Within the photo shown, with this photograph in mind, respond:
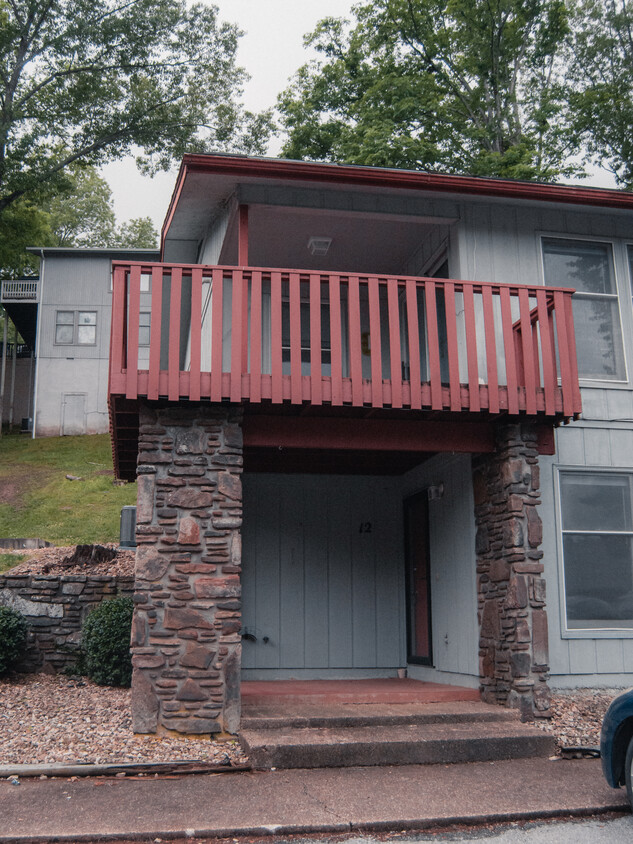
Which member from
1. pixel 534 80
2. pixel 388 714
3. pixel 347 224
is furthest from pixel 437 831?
pixel 534 80

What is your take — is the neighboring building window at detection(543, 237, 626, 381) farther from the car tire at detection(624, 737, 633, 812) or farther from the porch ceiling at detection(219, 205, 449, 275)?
the car tire at detection(624, 737, 633, 812)

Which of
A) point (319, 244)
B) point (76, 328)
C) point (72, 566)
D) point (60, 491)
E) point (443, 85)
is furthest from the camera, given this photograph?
point (76, 328)

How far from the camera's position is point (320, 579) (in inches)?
401

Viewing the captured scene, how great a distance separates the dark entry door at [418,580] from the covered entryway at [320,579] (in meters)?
0.17

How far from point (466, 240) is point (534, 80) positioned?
14.5m

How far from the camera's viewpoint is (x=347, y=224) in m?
9.73

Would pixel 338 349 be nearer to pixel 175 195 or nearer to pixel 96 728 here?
pixel 175 195

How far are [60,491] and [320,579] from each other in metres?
10.4

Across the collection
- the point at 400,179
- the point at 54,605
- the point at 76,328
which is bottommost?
the point at 54,605

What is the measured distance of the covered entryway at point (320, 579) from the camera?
9922 mm

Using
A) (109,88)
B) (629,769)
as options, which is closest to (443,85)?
(109,88)

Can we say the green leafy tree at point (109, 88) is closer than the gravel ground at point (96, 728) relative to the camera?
No

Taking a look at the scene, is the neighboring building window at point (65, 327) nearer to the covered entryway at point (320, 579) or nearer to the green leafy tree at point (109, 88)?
the green leafy tree at point (109, 88)

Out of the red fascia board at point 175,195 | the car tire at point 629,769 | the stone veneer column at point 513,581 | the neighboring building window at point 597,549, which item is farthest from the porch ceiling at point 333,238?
the car tire at point 629,769
